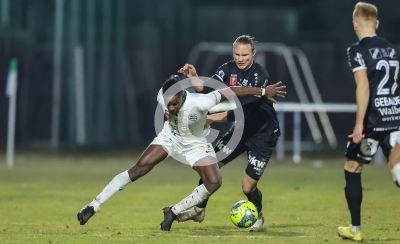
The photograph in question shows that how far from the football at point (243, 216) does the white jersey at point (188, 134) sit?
66 cm

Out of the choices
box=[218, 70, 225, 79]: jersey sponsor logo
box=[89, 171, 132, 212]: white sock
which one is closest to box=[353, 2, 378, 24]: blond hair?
box=[218, 70, 225, 79]: jersey sponsor logo

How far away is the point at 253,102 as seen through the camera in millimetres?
11727

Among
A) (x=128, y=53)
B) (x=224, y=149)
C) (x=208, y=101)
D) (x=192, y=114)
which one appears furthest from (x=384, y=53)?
(x=128, y=53)

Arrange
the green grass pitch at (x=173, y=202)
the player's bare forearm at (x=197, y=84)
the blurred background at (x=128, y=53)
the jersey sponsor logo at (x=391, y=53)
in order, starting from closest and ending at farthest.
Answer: the jersey sponsor logo at (x=391, y=53)
the green grass pitch at (x=173, y=202)
the player's bare forearm at (x=197, y=84)
the blurred background at (x=128, y=53)

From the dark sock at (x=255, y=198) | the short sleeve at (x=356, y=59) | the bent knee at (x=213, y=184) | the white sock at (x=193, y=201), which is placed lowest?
the dark sock at (x=255, y=198)

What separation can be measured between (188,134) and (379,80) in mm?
2579

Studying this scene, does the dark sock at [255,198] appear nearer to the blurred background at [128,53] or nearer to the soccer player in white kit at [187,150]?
the soccer player in white kit at [187,150]

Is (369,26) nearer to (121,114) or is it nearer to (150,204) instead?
(150,204)

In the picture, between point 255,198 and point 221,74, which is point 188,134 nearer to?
point 221,74

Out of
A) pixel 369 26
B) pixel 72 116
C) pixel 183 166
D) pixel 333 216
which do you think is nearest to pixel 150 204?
pixel 333 216

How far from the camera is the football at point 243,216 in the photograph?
11.0m

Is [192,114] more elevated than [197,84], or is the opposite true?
[197,84]

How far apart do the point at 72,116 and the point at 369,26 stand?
64.8 feet

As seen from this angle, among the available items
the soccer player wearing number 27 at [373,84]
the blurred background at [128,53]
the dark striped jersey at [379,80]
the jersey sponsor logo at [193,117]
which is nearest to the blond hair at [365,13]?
the soccer player wearing number 27 at [373,84]
